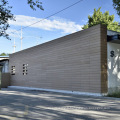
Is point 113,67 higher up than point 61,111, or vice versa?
point 113,67

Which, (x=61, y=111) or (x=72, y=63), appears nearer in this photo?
(x=61, y=111)

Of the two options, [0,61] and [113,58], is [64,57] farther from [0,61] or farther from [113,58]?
[0,61]

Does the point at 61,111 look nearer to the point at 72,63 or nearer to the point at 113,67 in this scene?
the point at 113,67

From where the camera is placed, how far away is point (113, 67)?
15.8 meters

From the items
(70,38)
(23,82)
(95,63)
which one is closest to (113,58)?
(95,63)

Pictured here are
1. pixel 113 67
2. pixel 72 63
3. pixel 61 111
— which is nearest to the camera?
pixel 61 111

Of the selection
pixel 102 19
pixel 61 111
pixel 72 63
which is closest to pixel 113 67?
pixel 72 63

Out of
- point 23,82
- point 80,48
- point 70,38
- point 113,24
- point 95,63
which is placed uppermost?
point 113,24

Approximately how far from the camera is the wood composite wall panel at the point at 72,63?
15.1m

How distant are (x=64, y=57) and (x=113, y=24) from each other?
28.1 meters

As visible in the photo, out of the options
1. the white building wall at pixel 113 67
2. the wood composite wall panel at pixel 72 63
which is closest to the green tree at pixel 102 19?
the wood composite wall panel at pixel 72 63

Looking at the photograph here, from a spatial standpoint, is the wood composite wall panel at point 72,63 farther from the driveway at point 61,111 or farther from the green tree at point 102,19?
the green tree at point 102,19

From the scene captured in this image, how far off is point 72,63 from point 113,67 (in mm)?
4002

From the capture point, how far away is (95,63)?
15.3 metres
